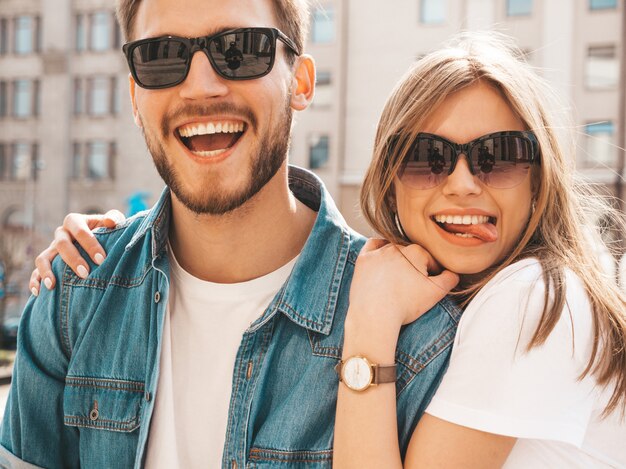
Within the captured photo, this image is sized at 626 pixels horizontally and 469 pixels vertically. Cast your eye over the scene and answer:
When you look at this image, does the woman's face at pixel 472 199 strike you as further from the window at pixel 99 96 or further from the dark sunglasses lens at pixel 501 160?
the window at pixel 99 96

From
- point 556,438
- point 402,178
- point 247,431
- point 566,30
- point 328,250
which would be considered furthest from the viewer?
point 566,30

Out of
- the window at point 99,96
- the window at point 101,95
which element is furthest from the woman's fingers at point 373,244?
the window at point 99,96

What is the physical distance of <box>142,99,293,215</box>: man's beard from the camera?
2293 mm

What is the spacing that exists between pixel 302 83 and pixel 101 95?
31.6 meters

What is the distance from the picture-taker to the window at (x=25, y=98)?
33.2 m

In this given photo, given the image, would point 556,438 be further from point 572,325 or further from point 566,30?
point 566,30

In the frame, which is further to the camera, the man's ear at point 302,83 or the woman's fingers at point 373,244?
the man's ear at point 302,83

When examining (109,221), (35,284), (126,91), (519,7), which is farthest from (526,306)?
(126,91)

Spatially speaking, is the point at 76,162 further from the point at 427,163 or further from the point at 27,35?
the point at 427,163

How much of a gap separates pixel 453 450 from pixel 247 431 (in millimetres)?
627

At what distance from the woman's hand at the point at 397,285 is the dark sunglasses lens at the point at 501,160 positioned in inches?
12.3

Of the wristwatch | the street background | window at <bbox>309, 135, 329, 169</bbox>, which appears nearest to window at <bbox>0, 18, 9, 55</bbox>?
the street background

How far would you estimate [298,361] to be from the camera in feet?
7.21

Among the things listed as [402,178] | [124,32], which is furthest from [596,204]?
[124,32]
